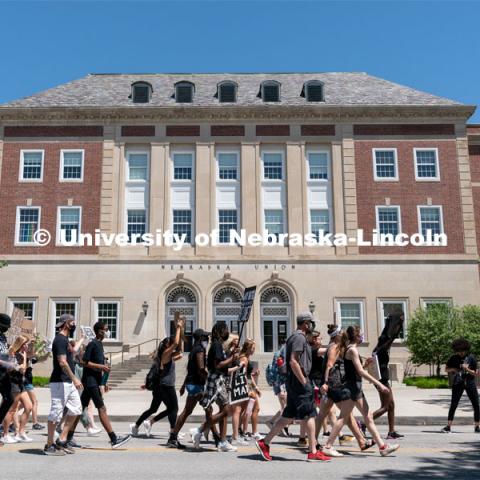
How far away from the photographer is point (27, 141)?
33.3m

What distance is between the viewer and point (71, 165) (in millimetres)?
33094

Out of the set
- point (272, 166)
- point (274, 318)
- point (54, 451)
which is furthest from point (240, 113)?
point (54, 451)

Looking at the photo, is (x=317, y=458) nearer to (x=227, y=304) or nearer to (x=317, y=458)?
(x=317, y=458)

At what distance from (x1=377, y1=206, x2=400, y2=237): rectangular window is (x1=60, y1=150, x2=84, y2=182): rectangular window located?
17.0 meters

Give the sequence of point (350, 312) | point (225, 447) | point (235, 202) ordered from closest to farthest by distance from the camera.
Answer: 1. point (225, 447)
2. point (350, 312)
3. point (235, 202)

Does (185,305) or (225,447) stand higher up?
(185,305)

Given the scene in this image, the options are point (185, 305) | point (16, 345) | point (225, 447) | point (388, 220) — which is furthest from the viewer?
point (388, 220)

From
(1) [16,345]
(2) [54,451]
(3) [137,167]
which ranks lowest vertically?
(2) [54,451]

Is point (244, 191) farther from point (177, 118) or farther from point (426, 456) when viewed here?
point (426, 456)

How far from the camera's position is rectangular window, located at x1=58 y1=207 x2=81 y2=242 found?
3203 centimetres

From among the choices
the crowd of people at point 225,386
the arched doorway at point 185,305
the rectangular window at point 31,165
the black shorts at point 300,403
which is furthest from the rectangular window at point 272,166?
the black shorts at point 300,403

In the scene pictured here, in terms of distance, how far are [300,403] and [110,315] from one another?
24461 millimetres

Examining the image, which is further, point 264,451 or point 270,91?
point 270,91

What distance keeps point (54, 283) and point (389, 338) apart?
24.4 meters
